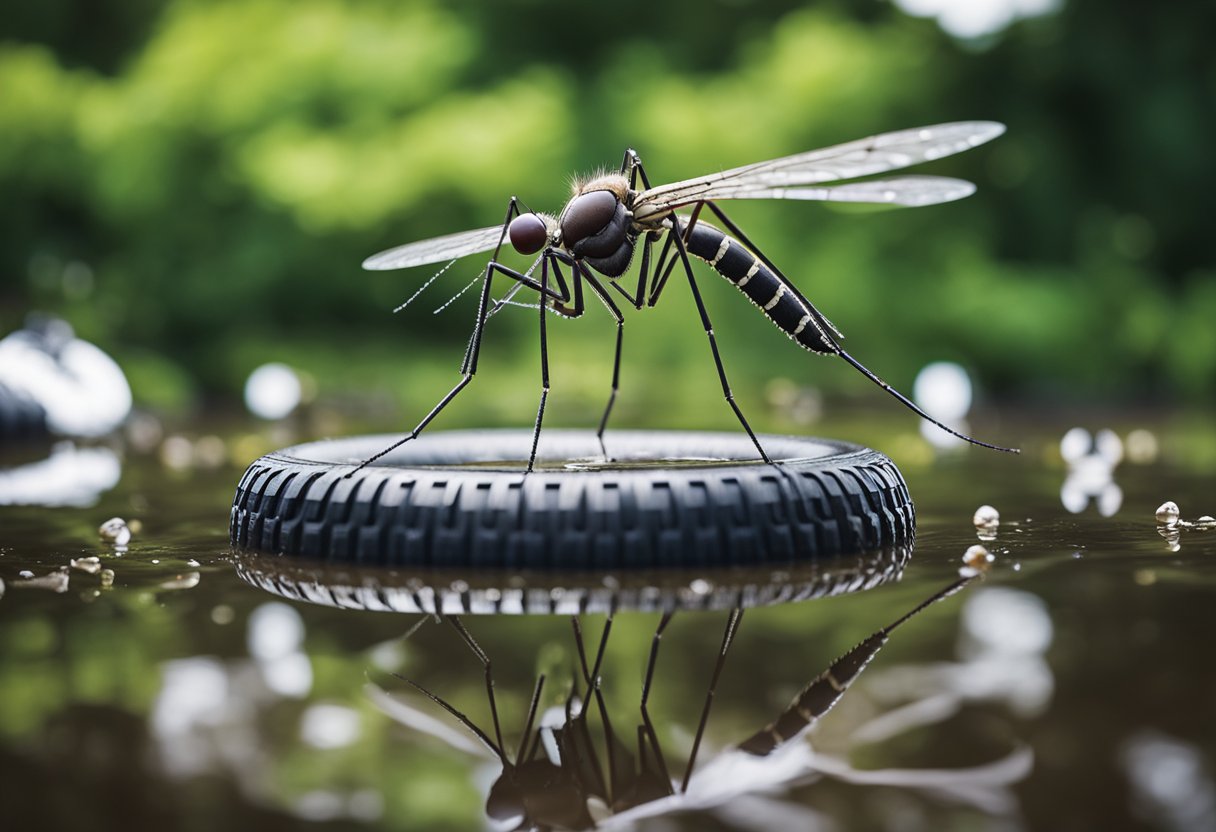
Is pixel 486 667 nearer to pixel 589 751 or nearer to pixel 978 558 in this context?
pixel 589 751

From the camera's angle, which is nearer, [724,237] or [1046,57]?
[724,237]

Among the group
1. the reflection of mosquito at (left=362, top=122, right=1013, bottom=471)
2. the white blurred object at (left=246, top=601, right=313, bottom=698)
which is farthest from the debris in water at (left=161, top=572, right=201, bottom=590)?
the reflection of mosquito at (left=362, top=122, right=1013, bottom=471)

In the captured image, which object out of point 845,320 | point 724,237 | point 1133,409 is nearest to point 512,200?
point 724,237

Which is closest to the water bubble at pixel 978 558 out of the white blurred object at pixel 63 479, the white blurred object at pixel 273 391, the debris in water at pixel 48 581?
the debris in water at pixel 48 581

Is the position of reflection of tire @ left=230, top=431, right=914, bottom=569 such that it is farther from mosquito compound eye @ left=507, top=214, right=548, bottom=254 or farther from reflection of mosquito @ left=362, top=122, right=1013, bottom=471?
mosquito compound eye @ left=507, top=214, right=548, bottom=254

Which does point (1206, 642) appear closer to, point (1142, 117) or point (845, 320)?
point (845, 320)
